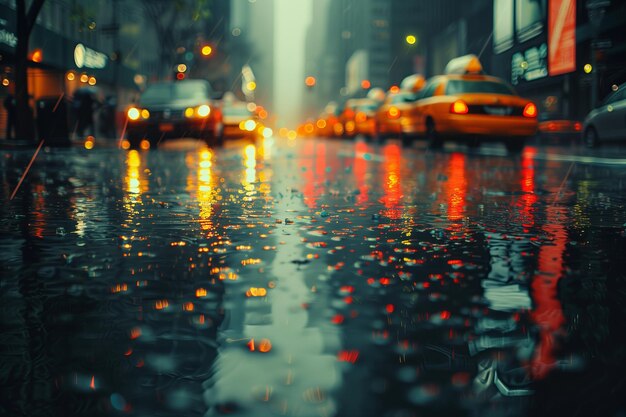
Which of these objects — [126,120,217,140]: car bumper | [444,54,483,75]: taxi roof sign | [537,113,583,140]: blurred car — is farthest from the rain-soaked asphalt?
[537,113,583,140]: blurred car

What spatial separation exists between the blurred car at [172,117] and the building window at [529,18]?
23.1 meters

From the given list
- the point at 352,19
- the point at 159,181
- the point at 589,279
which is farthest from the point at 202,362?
the point at 352,19

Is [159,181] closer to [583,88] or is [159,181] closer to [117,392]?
[117,392]

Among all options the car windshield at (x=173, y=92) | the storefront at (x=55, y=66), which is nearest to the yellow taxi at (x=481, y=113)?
the car windshield at (x=173, y=92)

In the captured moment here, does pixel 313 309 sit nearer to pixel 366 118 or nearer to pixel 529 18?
pixel 366 118

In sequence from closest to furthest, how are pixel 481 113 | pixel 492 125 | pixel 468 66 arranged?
pixel 492 125, pixel 481 113, pixel 468 66

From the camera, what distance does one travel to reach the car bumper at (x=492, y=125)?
763 inches

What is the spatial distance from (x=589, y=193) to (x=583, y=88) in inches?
1169

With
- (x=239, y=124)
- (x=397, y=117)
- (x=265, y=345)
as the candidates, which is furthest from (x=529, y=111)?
(x=265, y=345)

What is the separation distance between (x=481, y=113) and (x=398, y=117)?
7.45 meters

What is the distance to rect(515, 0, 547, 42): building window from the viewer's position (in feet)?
141

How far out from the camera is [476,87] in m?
20.6

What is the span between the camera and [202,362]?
285 centimetres

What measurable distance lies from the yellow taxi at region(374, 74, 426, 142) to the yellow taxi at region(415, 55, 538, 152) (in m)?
1.90
